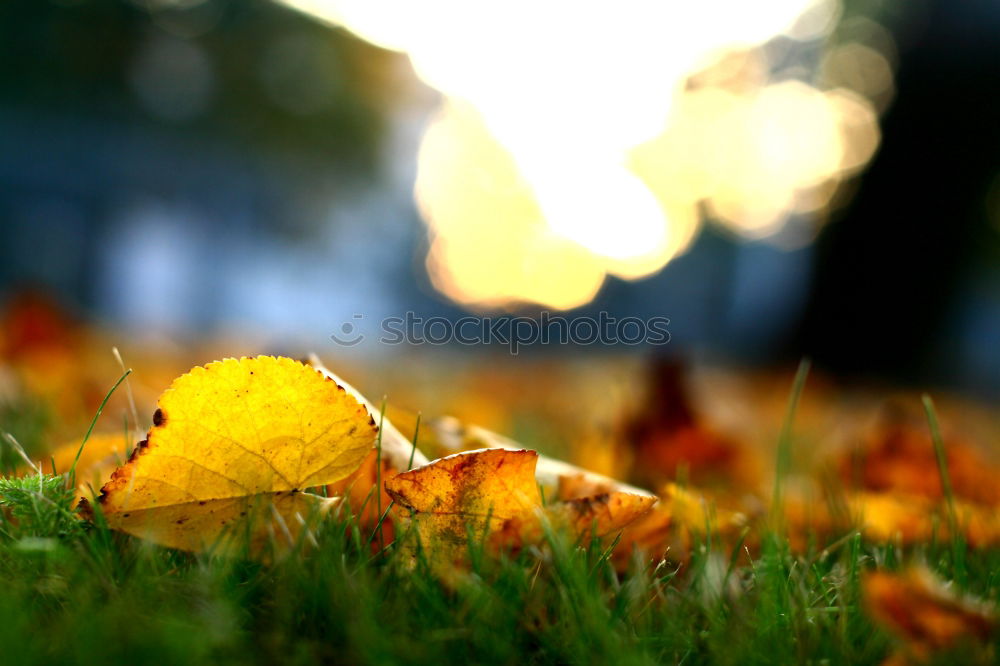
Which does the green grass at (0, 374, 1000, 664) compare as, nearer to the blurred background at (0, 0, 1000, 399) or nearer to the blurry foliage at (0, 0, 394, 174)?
the blurred background at (0, 0, 1000, 399)

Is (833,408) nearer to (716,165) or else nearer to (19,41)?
(716,165)

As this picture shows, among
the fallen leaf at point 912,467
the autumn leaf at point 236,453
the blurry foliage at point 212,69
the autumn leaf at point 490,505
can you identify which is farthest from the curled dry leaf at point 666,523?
the blurry foliage at point 212,69

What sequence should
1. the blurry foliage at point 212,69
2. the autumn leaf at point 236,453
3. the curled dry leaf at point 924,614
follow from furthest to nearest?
1. the blurry foliage at point 212,69
2. the autumn leaf at point 236,453
3. the curled dry leaf at point 924,614

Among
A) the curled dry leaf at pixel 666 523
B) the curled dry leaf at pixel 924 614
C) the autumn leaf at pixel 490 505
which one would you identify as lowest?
the curled dry leaf at pixel 666 523

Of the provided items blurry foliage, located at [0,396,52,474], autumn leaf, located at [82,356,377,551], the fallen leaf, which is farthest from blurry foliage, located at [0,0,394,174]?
autumn leaf, located at [82,356,377,551]

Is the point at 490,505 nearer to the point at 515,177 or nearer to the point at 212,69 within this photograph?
the point at 212,69

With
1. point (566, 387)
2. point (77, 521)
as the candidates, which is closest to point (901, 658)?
point (77, 521)

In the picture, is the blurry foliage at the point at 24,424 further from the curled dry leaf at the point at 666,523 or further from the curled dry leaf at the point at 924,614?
the curled dry leaf at the point at 924,614
